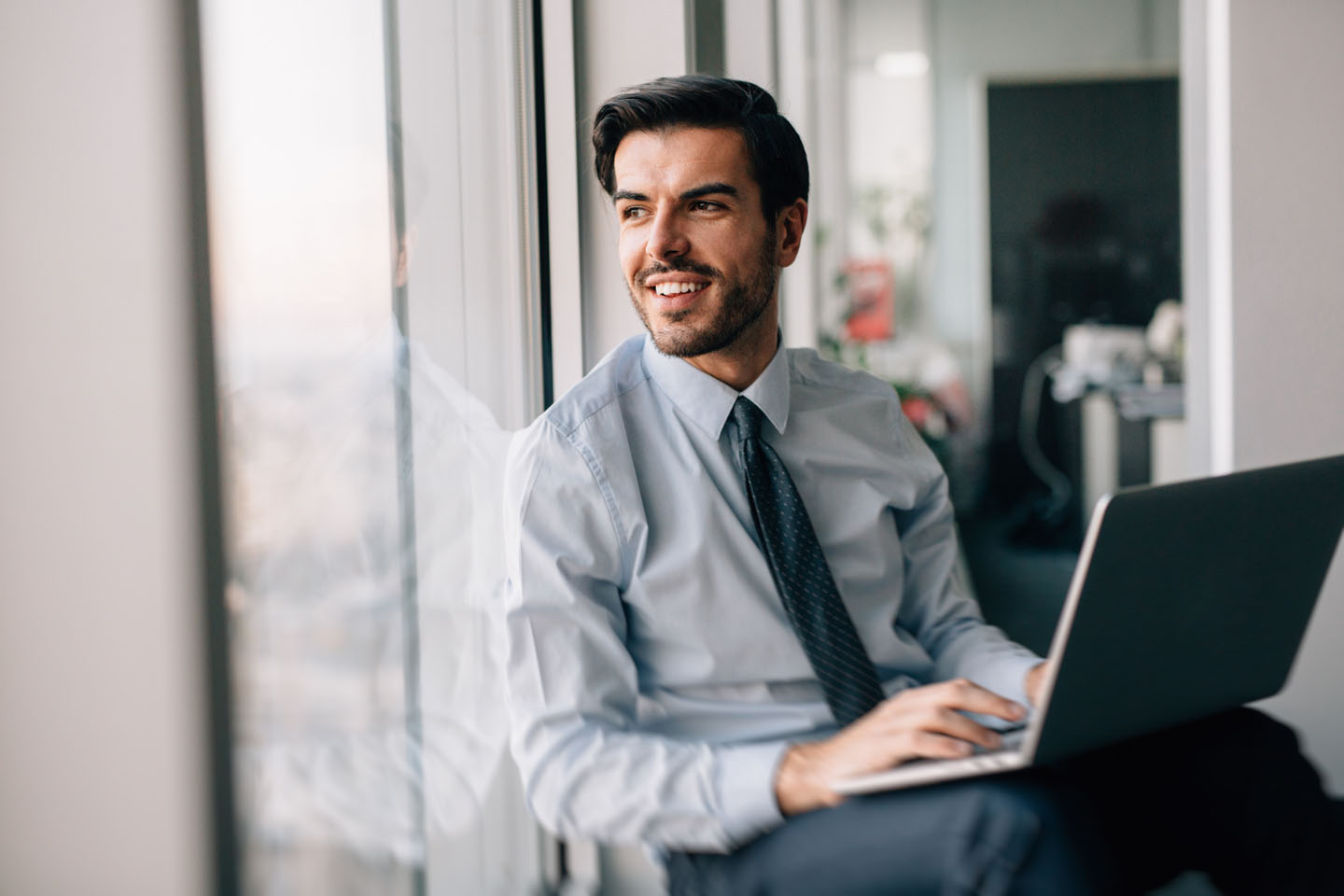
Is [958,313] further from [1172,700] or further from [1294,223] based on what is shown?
[1172,700]

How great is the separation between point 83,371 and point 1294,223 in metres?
2.10

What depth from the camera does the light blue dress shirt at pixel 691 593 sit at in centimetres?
99

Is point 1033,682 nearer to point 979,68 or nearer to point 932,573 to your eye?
point 932,573

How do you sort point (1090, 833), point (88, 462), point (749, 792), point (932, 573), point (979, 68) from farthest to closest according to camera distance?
point (979, 68) → point (932, 573) → point (749, 792) → point (1090, 833) → point (88, 462)

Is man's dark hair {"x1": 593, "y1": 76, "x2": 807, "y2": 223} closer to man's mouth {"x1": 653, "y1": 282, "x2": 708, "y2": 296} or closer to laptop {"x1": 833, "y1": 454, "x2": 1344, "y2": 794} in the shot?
man's mouth {"x1": 653, "y1": 282, "x2": 708, "y2": 296}

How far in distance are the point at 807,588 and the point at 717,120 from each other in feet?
1.73

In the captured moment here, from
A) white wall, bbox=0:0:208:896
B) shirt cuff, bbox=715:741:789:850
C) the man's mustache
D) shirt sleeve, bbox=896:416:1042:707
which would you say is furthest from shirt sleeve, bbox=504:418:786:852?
white wall, bbox=0:0:208:896

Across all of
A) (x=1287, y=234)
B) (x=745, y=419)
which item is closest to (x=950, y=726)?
(x=745, y=419)

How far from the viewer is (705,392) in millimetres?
1218

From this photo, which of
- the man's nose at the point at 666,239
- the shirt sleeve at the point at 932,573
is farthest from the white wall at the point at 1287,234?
the man's nose at the point at 666,239

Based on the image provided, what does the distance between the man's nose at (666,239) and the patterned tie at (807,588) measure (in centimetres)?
21

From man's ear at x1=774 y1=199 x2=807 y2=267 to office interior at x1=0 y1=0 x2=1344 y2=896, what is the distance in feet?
1.28

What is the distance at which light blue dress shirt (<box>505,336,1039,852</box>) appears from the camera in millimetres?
992

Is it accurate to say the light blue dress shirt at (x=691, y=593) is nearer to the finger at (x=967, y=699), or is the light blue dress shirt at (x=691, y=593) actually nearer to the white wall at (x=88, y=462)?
the finger at (x=967, y=699)
